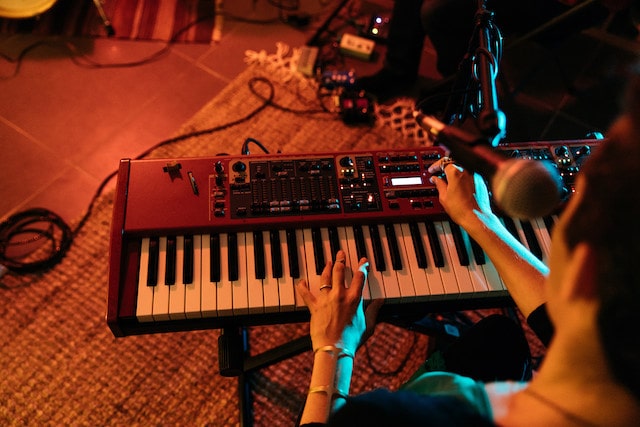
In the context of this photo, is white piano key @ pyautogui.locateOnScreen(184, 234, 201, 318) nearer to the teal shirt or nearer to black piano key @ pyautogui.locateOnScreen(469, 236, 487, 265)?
the teal shirt

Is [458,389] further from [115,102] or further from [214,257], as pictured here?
[115,102]

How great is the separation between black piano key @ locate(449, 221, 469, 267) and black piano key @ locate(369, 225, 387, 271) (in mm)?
229

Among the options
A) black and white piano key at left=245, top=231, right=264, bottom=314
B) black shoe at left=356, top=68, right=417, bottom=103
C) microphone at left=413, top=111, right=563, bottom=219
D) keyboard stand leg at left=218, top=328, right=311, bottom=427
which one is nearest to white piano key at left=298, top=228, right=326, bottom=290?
black and white piano key at left=245, top=231, right=264, bottom=314

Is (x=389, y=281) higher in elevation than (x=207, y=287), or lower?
higher

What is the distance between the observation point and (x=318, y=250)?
1454 millimetres

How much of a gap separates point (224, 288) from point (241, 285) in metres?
0.05

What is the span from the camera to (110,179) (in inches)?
95.5

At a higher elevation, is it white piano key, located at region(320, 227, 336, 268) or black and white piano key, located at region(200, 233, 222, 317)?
white piano key, located at region(320, 227, 336, 268)

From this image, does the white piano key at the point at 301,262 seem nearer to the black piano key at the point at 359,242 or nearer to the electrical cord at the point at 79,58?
the black piano key at the point at 359,242

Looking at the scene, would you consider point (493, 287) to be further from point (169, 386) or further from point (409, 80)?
point (409, 80)

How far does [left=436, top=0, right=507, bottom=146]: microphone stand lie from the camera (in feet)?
3.26

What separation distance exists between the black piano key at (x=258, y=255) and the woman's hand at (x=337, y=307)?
0.38ft

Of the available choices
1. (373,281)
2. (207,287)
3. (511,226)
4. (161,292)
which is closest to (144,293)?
(161,292)

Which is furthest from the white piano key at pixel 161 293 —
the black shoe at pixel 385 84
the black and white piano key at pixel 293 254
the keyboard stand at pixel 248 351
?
the black shoe at pixel 385 84
